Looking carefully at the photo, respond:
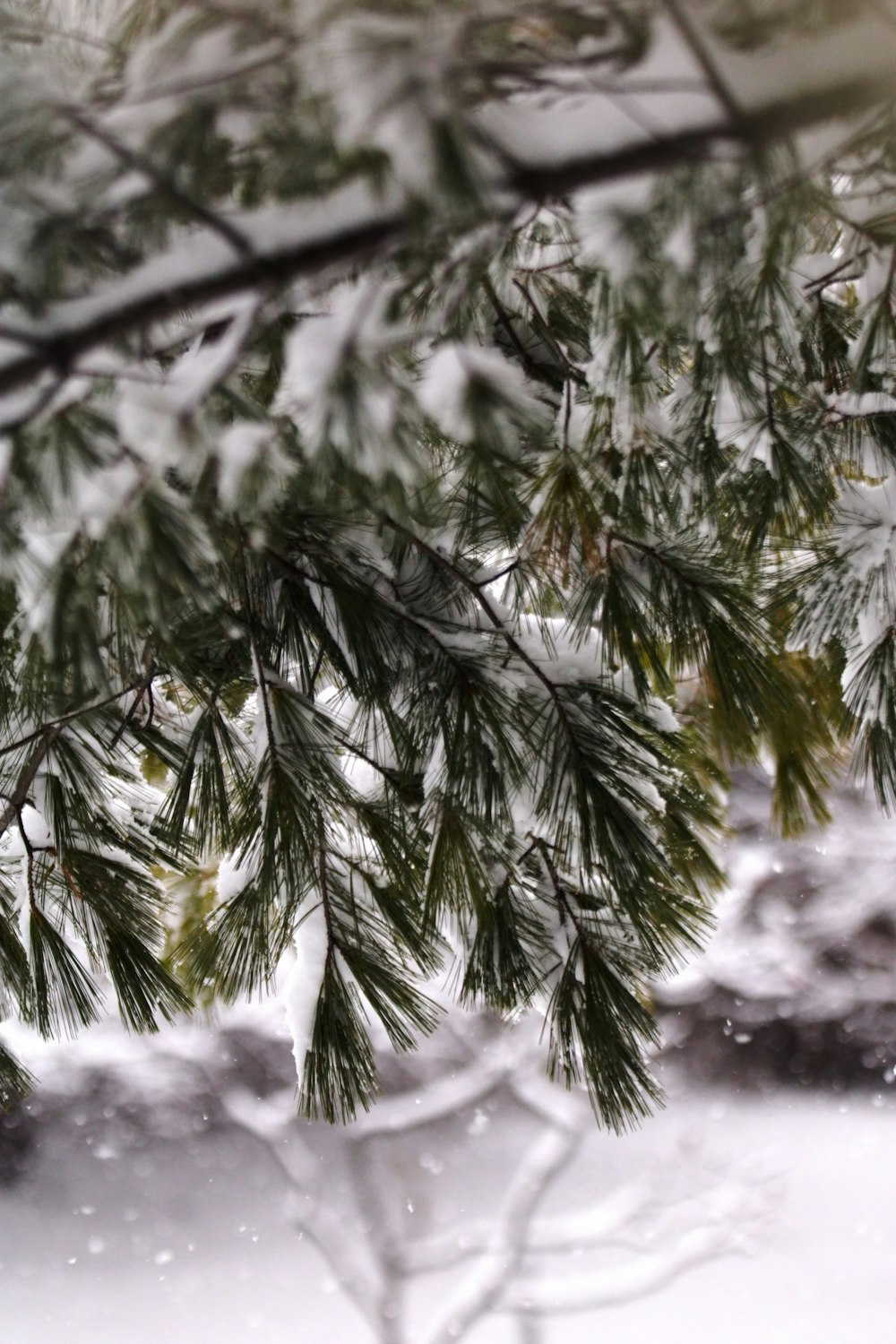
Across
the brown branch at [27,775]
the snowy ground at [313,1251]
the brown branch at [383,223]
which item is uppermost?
the brown branch at [383,223]

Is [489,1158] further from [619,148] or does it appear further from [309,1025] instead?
[619,148]

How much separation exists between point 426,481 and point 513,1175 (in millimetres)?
2833

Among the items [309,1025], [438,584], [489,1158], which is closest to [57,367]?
[438,584]

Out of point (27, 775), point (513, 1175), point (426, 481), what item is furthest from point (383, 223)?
point (513, 1175)

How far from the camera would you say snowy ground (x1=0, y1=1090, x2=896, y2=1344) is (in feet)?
8.53

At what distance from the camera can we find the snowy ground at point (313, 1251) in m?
2.60

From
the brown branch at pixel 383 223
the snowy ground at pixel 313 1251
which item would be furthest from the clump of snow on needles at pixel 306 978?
the snowy ground at pixel 313 1251

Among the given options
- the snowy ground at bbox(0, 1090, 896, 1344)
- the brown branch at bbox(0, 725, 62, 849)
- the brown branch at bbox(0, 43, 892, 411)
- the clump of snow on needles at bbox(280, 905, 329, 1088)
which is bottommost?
the snowy ground at bbox(0, 1090, 896, 1344)

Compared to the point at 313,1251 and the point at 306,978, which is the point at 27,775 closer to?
the point at 306,978

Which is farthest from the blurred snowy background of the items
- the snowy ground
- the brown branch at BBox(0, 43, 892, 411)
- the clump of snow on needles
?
the brown branch at BBox(0, 43, 892, 411)

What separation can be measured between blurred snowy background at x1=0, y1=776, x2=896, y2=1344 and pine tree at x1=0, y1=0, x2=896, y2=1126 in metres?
2.16

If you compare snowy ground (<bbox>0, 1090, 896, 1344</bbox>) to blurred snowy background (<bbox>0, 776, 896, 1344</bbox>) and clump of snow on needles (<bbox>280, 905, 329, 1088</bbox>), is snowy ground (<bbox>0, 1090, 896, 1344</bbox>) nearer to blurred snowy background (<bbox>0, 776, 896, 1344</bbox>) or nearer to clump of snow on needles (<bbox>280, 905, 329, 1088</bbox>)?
blurred snowy background (<bbox>0, 776, 896, 1344</bbox>)

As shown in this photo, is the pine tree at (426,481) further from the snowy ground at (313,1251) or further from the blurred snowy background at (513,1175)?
the snowy ground at (313,1251)

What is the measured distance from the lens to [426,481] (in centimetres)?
54
